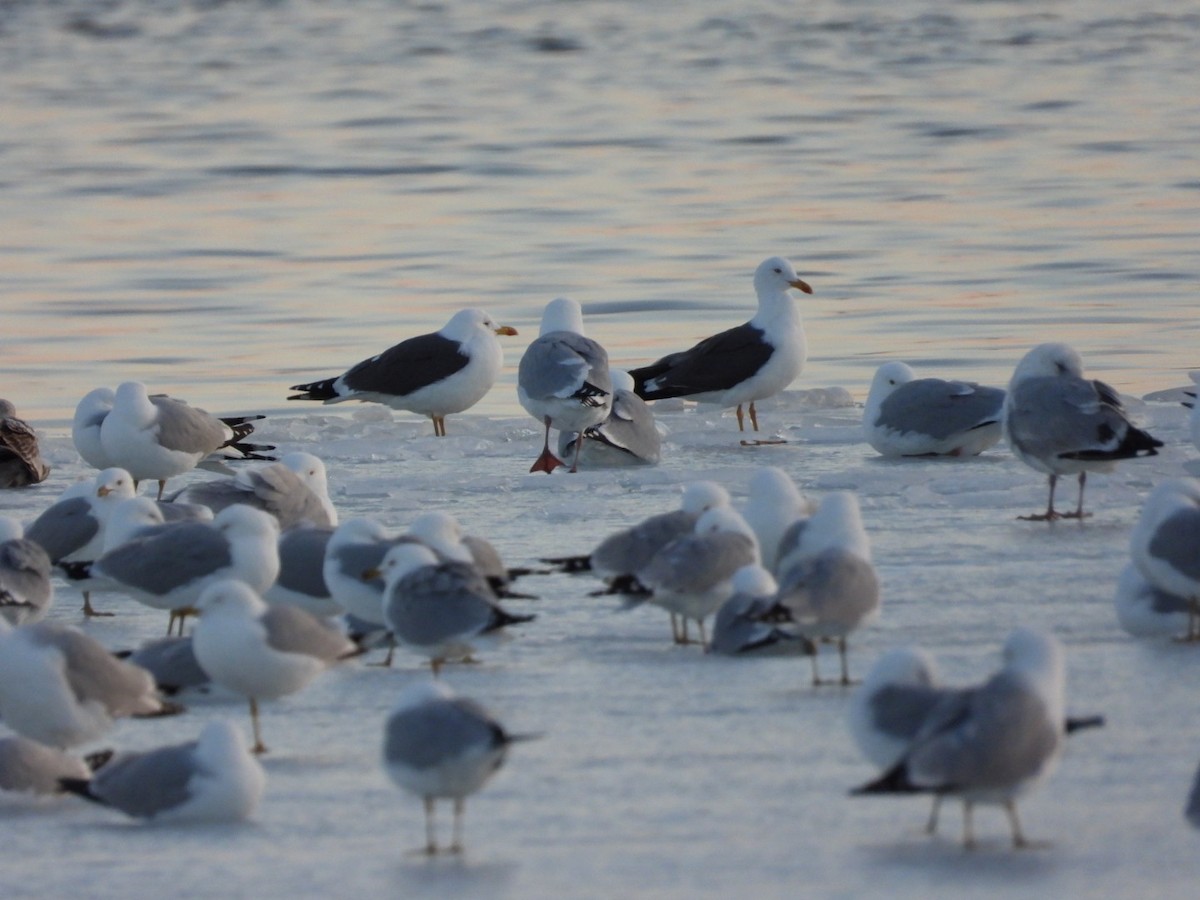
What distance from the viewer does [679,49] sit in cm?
4306

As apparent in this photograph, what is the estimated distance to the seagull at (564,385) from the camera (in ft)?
36.9

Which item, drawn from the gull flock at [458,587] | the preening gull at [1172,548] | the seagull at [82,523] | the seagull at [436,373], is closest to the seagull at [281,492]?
the gull flock at [458,587]

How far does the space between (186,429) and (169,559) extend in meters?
3.16

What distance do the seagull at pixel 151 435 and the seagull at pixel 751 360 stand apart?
2870 mm

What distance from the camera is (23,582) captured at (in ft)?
26.3

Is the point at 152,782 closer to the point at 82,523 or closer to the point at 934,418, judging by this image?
the point at 82,523

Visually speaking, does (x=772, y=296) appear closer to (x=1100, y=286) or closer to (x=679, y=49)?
(x=1100, y=286)

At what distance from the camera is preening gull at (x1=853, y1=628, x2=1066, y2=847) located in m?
5.14

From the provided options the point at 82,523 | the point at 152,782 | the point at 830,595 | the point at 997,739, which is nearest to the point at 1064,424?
the point at 830,595

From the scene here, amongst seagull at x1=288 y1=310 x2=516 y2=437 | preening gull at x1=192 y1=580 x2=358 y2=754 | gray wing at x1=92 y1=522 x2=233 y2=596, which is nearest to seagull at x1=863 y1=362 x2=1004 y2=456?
seagull at x1=288 y1=310 x2=516 y2=437

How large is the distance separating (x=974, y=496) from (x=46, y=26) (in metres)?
44.2

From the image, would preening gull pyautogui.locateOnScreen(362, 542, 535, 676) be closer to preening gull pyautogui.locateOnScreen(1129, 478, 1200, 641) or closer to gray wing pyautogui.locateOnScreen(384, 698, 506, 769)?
gray wing pyautogui.locateOnScreen(384, 698, 506, 769)

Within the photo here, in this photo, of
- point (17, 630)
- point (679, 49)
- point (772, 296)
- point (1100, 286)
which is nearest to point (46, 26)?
point (679, 49)

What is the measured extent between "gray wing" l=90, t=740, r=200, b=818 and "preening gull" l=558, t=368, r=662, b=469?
18.1 ft
